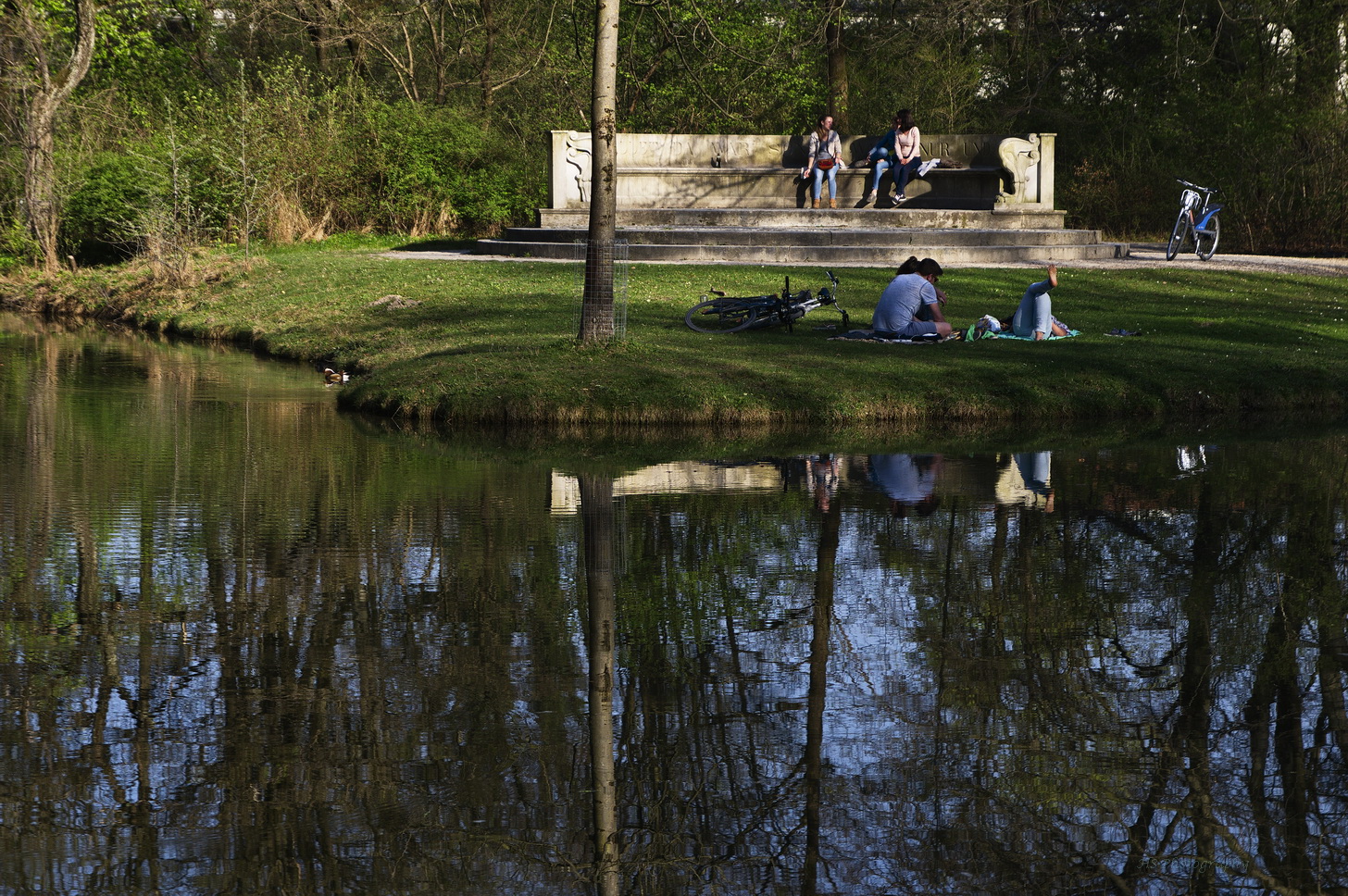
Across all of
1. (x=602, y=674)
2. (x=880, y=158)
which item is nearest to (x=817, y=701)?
(x=602, y=674)

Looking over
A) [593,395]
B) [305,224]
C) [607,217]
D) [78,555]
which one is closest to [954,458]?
[593,395]

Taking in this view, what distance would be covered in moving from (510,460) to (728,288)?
935 cm

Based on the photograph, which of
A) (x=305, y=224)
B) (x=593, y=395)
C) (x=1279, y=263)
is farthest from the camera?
(x=305, y=224)

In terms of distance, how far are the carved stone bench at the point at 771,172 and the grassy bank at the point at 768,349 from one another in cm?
422

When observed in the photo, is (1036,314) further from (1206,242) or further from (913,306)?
(1206,242)

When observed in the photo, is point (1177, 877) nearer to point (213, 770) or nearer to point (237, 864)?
point (237, 864)

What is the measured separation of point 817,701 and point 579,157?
2252 cm

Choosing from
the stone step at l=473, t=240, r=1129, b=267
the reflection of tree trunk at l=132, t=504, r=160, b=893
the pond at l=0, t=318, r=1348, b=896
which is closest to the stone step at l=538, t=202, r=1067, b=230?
the stone step at l=473, t=240, r=1129, b=267

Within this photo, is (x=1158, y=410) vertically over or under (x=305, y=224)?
under

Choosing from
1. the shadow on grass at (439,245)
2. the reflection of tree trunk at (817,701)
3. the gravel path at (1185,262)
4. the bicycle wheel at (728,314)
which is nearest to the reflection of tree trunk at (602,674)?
the reflection of tree trunk at (817,701)

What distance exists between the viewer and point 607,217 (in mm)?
14570

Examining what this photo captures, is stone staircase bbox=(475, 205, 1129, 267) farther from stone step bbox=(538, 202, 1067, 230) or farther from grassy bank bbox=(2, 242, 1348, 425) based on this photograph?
grassy bank bbox=(2, 242, 1348, 425)

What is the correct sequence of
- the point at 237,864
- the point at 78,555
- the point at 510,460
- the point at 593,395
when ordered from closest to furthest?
the point at 237,864
the point at 78,555
the point at 510,460
the point at 593,395

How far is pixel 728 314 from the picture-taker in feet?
57.8
